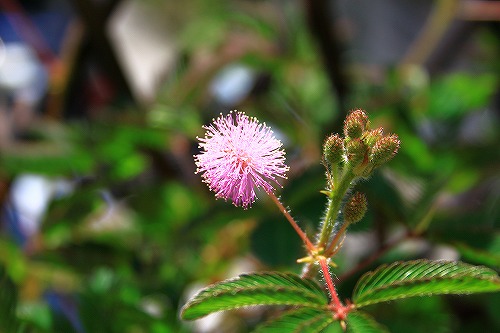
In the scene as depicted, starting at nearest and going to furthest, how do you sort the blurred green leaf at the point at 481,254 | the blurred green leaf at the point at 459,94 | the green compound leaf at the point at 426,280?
the green compound leaf at the point at 426,280
the blurred green leaf at the point at 481,254
the blurred green leaf at the point at 459,94

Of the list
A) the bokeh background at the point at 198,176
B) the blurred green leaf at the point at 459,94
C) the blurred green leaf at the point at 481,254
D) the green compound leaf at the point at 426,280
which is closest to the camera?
the green compound leaf at the point at 426,280

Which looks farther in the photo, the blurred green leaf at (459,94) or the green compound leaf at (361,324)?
the blurred green leaf at (459,94)

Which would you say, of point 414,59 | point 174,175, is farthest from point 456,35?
point 174,175

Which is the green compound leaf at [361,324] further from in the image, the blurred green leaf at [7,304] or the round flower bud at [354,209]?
the blurred green leaf at [7,304]

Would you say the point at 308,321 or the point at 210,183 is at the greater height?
the point at 210,183

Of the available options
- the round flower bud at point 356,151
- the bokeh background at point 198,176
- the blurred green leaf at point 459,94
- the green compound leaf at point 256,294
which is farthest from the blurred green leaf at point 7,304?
the blurred green leaf at point 459,94

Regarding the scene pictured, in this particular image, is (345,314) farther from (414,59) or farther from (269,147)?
(414,59)
